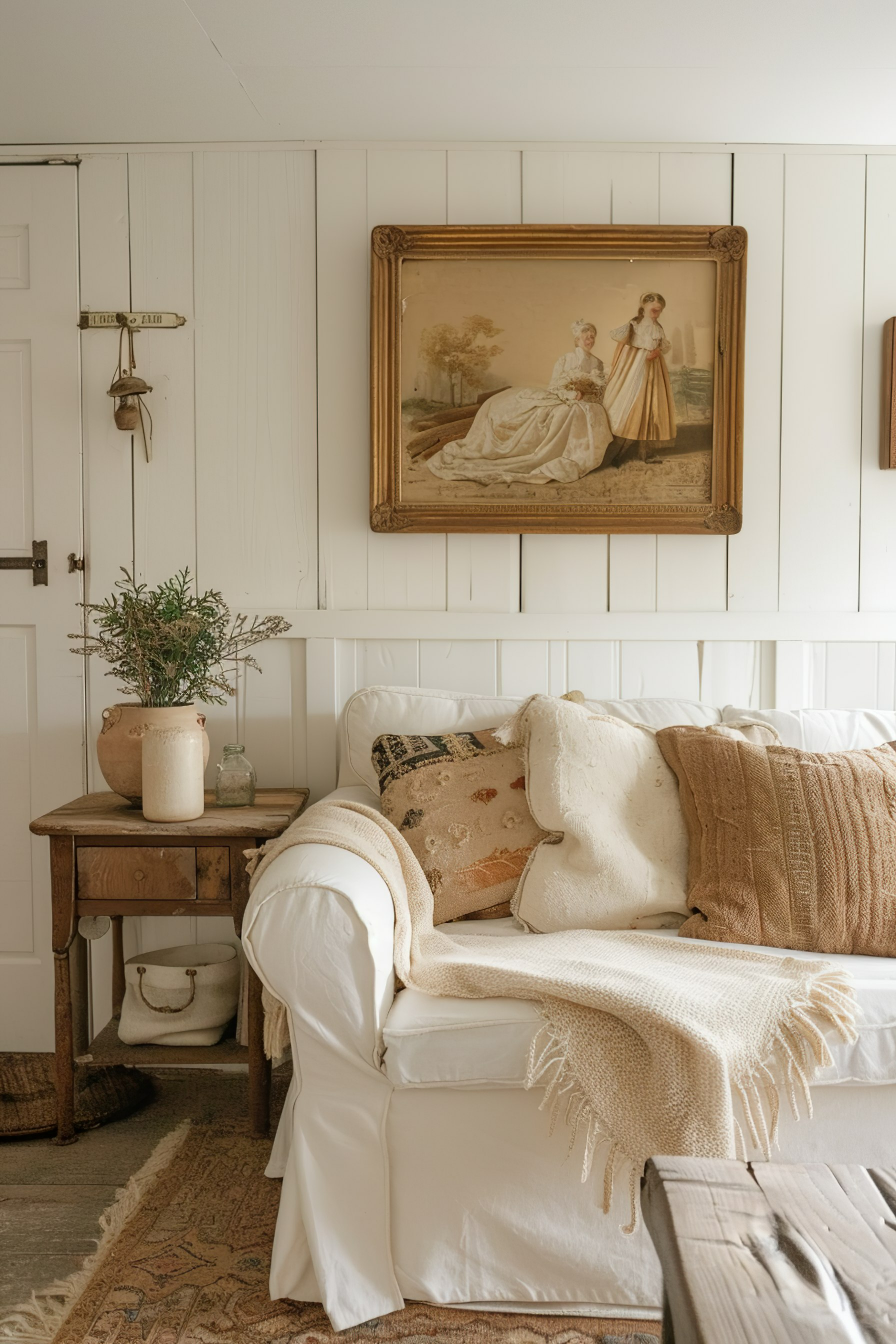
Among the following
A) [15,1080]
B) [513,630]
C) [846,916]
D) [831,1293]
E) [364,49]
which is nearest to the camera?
[831,1293]

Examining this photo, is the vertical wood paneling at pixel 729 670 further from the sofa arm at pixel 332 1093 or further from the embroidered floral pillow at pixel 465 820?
the sofa arm at pixel 332 1093

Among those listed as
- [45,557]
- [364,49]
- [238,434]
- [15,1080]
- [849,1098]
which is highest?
[364,49]

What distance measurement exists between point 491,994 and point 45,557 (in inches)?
66.5

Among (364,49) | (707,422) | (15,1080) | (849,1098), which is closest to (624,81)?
(364,49)

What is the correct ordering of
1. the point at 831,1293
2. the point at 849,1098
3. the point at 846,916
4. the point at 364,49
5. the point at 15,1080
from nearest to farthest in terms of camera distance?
1. the point at 831,1293
2. the point at 849,1098
3. the point at 846,916
4. the point at 364,49
5. the point at 15,1080

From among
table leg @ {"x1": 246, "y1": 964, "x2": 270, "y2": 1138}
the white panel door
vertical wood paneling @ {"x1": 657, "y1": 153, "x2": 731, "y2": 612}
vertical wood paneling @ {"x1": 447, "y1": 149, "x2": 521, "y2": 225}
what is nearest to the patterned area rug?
table leg @ {"x1": 246, "y1": 964, "x2": 270, "y2": 1138}

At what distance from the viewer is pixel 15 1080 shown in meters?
2.33

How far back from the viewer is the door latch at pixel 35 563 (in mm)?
2520

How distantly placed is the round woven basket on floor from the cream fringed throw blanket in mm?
852

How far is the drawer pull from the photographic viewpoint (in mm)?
2127

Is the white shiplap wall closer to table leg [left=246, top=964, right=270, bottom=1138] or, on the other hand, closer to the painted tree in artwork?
the painted tree in artwork

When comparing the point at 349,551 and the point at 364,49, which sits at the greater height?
the point at 364,49

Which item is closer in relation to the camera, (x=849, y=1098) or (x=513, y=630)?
(x=849, y=1098)

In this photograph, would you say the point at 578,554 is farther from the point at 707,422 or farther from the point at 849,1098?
the point at 849,1098
